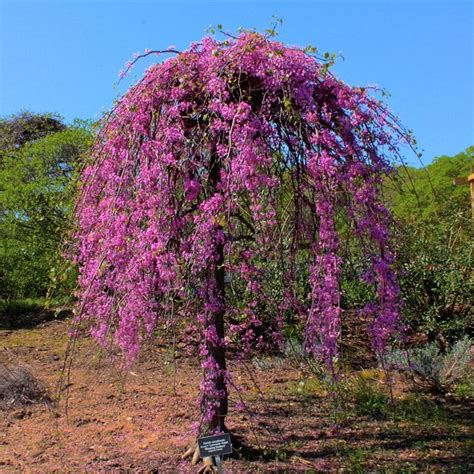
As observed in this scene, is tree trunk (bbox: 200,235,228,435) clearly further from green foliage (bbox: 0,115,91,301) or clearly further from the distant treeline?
green foliage (bbox: 0,115,91,301)

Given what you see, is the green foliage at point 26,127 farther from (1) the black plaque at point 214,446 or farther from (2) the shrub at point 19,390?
(1) the black plaque at point 214,446

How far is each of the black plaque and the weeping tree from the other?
0.31 m

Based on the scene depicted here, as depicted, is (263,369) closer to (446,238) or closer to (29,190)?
(446,238)

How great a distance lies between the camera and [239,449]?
3680mm

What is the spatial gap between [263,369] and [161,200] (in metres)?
3.45

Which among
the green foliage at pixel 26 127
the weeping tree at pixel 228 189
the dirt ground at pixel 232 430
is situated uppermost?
the green foliage at pixel 26 127

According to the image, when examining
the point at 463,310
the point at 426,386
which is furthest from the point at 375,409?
the point at 463,310

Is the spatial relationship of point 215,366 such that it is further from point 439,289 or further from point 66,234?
point 439,289

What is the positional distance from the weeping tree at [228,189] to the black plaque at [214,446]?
31cm

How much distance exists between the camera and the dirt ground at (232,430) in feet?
Result: 11.8

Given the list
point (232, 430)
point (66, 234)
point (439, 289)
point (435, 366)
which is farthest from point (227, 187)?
point (439, 289)

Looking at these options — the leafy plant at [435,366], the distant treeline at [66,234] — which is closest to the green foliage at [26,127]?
the distant treeline at [66,234]

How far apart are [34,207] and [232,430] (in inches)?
228

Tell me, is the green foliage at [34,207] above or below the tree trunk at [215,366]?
above
